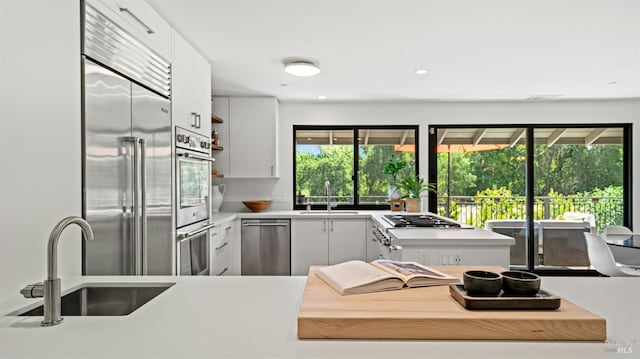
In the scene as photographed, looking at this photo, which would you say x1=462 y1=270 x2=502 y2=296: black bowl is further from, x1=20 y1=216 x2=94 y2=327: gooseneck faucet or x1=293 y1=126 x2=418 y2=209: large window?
x1=293 y1=126 x2=418 y2=209: large window

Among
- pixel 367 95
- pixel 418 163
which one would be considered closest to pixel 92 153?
pixel 367 95

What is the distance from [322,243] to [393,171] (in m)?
1.40

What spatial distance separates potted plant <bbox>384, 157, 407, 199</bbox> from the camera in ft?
17.8

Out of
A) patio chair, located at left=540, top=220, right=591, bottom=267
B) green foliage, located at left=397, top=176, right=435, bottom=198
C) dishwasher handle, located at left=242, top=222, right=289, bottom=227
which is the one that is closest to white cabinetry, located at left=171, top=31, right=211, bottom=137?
dishwasher handle, located at left=242, top=222, right=289, bottom=227

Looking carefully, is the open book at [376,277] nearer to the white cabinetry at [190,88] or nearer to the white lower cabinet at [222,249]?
the white cabinetry at [190,88]

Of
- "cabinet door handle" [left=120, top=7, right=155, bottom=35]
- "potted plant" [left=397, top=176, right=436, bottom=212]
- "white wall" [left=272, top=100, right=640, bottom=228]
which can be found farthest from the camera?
"white wall" [left=272, top=100, right=640, bottom=228]

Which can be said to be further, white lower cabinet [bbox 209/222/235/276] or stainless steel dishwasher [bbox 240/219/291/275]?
stainless steel dishwasher [bbox 240/219/291/275]

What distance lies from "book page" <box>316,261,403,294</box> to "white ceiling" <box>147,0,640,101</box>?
70.2 inches

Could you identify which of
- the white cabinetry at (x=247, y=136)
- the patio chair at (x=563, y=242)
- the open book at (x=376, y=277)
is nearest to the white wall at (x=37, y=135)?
the open book at (x=376, y=277)

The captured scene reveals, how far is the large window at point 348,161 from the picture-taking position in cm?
573

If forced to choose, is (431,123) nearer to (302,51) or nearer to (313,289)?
(302,51)

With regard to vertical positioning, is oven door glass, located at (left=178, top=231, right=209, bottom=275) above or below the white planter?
below

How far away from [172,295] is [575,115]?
597 cm

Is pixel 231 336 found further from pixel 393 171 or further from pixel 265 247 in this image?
pixel 393 171
